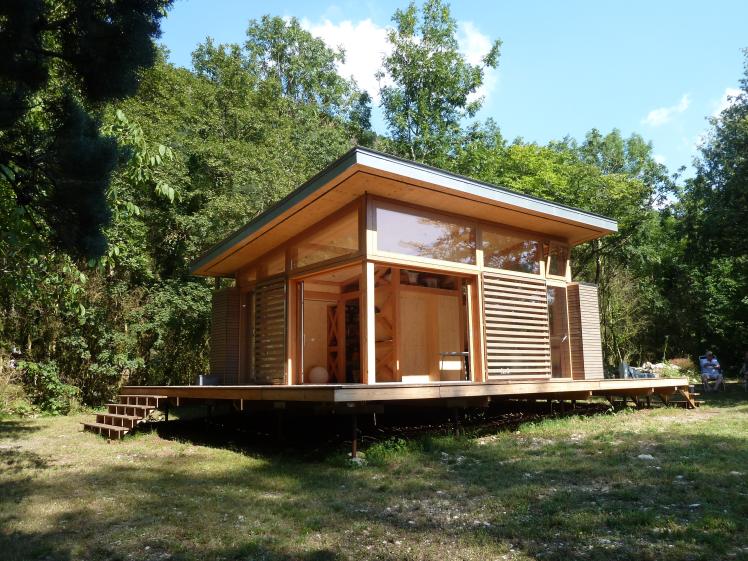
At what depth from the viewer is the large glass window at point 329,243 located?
7.67 meters

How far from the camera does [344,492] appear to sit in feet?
16.3

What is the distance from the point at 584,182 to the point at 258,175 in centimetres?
1125

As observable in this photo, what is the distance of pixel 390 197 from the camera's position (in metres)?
7.60

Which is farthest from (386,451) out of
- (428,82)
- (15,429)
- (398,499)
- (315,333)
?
(428,82)

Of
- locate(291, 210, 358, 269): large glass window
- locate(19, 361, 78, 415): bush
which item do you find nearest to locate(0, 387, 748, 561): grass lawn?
locate(291, 210, 358, 269): large glass window

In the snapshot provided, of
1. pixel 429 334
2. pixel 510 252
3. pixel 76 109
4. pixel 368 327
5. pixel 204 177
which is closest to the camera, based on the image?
pixel 76 109

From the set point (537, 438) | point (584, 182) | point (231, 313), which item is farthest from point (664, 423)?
point (584, 182)

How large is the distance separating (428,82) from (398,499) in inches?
846

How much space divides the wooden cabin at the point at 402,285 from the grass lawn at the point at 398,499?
66.9 inches

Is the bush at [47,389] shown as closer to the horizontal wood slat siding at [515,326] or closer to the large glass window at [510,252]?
the horizontal wood slat siding at [515,326]

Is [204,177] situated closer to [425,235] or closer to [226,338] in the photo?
[226,338]

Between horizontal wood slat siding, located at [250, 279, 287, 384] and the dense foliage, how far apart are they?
209cm

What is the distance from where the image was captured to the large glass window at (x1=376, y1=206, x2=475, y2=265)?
7.55 metres

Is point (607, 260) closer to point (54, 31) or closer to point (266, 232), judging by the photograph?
point (266, 232)
